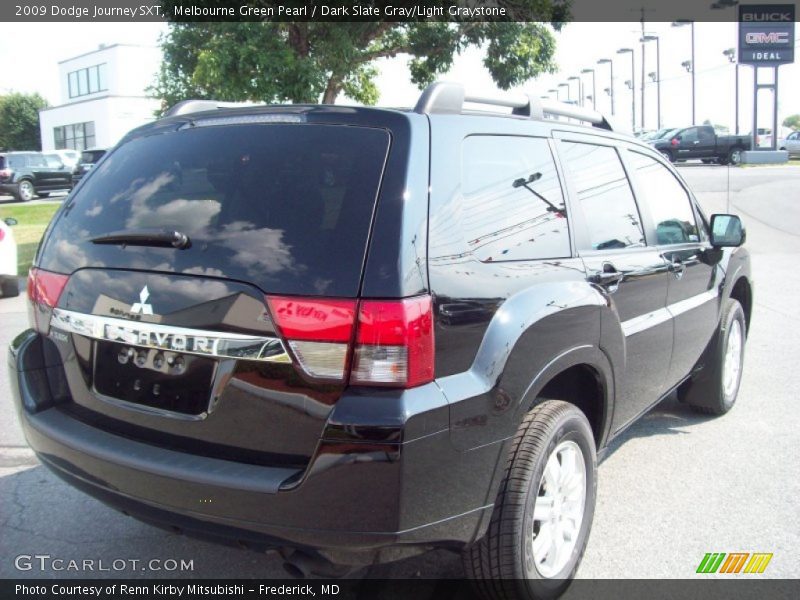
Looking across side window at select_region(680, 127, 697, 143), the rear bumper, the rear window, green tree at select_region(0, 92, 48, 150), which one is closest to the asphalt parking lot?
the rear bumper

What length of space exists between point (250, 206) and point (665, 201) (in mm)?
2716

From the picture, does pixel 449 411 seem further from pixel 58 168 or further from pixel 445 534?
pixel 58 168

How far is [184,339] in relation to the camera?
241 cm

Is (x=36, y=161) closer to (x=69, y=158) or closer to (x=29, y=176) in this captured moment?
(x=29, y=176)

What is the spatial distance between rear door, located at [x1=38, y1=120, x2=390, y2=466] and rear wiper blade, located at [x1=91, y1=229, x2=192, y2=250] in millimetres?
12

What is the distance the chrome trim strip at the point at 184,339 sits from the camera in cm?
231

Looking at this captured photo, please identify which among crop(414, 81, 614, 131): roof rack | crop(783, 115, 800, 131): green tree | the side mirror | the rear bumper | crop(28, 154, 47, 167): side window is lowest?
the rear bumper

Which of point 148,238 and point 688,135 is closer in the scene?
point 148,238

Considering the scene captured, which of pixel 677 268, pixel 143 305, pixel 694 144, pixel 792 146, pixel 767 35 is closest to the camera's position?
pixel 143 305

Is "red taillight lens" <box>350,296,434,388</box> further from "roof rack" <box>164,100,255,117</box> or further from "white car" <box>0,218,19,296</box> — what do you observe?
"white car" <box>0,218,19,296</box>

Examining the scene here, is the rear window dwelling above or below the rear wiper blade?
above

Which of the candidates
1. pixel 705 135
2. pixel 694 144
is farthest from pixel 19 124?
pixel 705 135

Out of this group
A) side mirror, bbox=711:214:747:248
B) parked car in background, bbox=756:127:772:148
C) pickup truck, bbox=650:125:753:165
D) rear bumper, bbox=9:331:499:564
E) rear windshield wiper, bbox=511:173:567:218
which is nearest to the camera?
rear bumper, bbox=9:331:499:564

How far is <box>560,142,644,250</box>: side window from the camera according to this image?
10.9 feet
